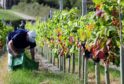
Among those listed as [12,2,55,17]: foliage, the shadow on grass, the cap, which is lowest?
[12,2,55,17]: foliage

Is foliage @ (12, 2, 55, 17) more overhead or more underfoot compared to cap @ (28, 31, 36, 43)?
more underfoot

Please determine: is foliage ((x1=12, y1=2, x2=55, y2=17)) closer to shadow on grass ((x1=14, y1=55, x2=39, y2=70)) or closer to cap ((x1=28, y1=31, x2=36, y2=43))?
shadow on grass ((x1=14, y1=55, x2=39, y2=70))

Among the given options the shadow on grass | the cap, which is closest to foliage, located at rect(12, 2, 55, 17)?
the shadow on grass

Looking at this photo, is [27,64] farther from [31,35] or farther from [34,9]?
[34,9]

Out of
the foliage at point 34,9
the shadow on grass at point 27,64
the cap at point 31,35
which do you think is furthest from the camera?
the foliage at point 34,9

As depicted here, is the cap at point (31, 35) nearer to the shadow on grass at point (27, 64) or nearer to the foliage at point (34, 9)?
the shadow on grass at point (27, 64)

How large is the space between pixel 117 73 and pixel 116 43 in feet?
15.6

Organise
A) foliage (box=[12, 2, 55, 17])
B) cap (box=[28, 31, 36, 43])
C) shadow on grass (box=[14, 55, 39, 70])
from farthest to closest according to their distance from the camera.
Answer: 1. foliage (box=[12, 2, 55, 17])
2. shadow on grass (box=[14, 55, 39, 70])
3. cap (box=[28, 31, 36, 43])

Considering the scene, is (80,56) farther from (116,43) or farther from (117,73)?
(116,43)

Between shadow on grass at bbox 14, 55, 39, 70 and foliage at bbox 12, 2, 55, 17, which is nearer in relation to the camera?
shadow on grass at bbox 14, 55, 39, 70

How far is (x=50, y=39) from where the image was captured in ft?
52.0

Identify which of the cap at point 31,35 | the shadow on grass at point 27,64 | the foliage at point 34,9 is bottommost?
the foliage at point 34,9

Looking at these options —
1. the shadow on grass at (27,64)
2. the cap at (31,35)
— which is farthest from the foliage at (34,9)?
the cap at (31,35)

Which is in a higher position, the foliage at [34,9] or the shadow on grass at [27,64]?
the shadow on grass at [27,64]
